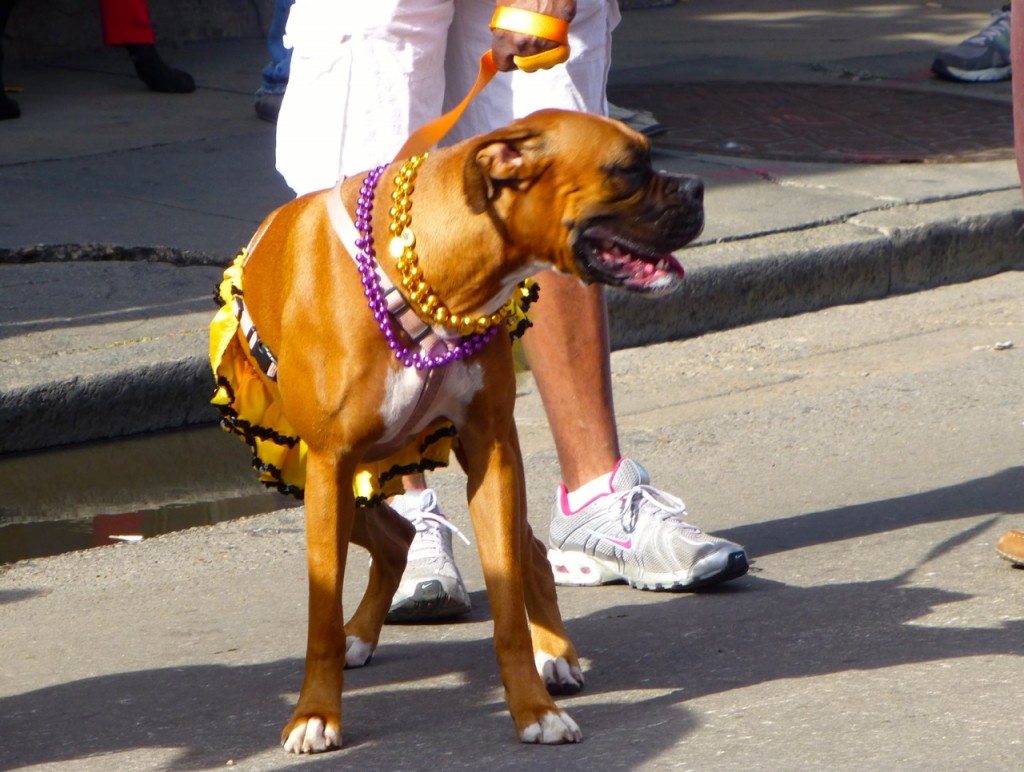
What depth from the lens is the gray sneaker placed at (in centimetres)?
335

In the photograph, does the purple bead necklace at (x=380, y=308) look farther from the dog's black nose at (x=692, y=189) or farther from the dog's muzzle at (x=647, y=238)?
the dog's black nose at (x=692, y=189)

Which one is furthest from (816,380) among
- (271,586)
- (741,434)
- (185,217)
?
(185,217)

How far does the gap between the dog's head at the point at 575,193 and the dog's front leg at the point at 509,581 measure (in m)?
0.36

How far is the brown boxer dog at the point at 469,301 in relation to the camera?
8.19 ft

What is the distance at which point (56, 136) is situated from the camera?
7.62 metres

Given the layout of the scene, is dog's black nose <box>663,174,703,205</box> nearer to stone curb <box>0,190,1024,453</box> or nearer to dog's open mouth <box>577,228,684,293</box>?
dog's open mouth <box>577,228,684,293</box>

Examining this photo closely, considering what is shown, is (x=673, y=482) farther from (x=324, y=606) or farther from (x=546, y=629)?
(x=324, y=606)

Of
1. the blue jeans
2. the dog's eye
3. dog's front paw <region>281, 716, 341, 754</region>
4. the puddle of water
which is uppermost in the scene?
the dog's eye

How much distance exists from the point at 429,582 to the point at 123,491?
54.7 inches

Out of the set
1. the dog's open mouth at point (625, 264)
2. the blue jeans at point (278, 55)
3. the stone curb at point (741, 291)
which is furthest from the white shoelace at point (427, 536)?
the blue jeans at point (278, 55)

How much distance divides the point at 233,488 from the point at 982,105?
5.49 metres

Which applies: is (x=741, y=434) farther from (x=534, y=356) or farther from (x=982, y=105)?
(x=982, y=105)

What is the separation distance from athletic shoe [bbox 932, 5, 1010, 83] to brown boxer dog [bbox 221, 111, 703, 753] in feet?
22.8

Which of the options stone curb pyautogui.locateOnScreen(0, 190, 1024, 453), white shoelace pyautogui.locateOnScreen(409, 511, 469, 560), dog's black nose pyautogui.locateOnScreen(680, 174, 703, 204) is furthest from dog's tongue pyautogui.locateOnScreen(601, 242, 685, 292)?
stone curb pyautogui.locateOnScreen(0, 190, 1024, 453)
